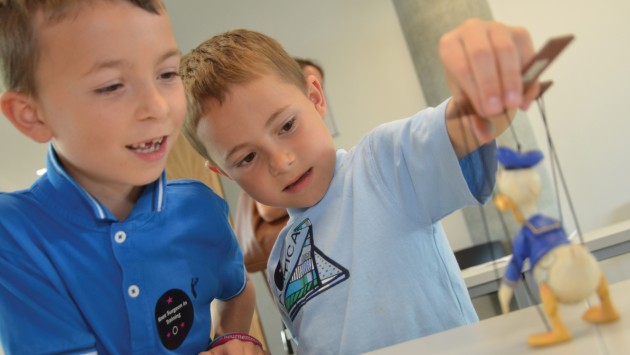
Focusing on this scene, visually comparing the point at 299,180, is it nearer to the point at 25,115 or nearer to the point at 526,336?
the point at 25,115

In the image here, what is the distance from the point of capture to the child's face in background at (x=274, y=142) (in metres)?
0.86

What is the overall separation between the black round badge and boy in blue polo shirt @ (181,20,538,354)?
14 cm

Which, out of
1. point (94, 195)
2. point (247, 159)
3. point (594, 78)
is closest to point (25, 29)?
point (94, 195)

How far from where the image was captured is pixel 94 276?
78cm

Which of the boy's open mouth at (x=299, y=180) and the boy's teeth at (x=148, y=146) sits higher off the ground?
the boy's teeth at (x=148, y=146)

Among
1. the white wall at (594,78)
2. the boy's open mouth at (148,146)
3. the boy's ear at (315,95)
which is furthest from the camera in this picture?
the white wall at (594,78)

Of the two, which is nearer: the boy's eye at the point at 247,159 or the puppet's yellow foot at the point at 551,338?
the puppet's yellow foot at the point at 551,338

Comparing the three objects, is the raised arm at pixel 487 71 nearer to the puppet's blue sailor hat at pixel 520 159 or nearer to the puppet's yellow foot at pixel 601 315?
the puppet's blue sailor hat at pixel 520 159

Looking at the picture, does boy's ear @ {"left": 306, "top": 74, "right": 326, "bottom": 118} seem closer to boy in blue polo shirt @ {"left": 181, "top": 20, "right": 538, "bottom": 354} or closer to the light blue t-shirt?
boy in blue polo shirt @ {"left": 181, "top": 20, "right": 538, "bottom": 354}

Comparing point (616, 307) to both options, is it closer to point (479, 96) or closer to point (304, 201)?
point (479, 96)

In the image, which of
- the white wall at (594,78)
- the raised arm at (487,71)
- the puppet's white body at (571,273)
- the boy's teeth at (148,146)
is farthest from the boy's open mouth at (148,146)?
the white wall at (594,78)

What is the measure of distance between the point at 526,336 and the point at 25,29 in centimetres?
66

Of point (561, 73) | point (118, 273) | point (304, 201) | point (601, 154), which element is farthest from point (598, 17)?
point (118, 273)

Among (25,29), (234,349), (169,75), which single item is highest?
(25,29)
